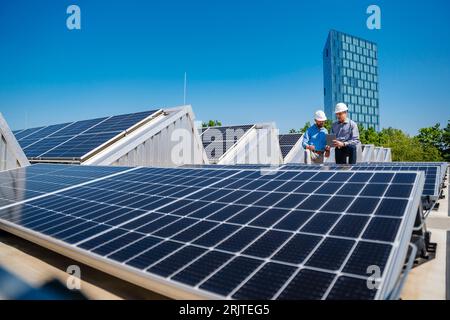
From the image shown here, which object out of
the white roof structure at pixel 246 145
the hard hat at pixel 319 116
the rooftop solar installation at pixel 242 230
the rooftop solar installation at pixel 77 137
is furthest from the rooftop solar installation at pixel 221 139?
the rooftop solar installation at pixel 242 230

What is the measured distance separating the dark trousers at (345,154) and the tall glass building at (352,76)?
14894 centimetres

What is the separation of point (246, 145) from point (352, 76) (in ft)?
545

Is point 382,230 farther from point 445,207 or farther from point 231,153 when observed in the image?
point 231,153

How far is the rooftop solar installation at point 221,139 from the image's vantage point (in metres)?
22.2

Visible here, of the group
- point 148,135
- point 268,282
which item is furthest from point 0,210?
point 148,135

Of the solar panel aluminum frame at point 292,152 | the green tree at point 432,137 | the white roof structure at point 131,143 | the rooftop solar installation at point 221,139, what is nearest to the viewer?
the white roof structure at point 131,143

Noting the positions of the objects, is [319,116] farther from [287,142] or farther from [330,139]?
[287,142]

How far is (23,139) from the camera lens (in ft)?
76.6

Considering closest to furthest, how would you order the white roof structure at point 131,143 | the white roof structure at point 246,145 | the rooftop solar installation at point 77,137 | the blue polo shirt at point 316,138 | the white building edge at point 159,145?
the blue polo shirt at point 316,138, the white building edge at point 159,145, the white roof structure at point 131,143, the rooftop solar installation at point 77,137, the white roof structure at point 246,145

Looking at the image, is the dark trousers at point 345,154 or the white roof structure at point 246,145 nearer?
the dark trousers at point 345,154

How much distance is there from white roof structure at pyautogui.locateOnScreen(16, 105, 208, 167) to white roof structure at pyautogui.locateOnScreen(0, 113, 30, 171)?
189cm

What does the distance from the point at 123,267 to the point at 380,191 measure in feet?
13.4

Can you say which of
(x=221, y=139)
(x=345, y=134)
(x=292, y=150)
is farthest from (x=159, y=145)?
(x=292, y=150)

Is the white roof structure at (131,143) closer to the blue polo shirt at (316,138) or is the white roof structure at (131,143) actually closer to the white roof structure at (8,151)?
the white roof structure at (8,151)
